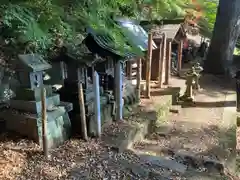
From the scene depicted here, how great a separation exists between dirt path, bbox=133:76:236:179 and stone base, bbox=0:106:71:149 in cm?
128

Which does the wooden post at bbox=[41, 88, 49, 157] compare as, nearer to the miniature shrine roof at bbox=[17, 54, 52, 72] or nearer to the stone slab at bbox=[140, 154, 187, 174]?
the miniature shrine roof at bbox=[17, 54, 52, 72]

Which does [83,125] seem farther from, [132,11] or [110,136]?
[132,11]

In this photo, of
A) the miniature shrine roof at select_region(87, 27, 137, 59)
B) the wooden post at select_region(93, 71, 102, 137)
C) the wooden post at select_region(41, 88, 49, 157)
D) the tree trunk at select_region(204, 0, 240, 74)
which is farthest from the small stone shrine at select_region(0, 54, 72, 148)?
the tree trunk at select_region(204, 0, 240, 74)

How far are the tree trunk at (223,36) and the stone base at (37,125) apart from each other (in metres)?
8.20

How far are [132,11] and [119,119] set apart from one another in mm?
3361

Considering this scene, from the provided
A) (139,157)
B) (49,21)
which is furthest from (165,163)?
(49,21)

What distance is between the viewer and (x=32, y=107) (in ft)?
14.3

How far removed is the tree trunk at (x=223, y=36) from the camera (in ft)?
35.9

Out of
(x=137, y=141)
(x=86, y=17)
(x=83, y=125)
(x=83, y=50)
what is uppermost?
(x=86, y=17)

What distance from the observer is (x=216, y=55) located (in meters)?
11.5

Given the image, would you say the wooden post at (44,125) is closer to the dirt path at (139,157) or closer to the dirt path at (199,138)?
the dirt path at (139,157)

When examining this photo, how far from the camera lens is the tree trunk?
10930 millimetres

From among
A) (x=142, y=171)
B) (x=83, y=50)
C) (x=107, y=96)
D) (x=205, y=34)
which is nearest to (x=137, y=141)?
(x=107, y=96)

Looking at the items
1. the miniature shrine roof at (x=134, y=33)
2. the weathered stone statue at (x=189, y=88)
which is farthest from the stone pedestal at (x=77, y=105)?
the weathered stone statue at (x=189, y=88)
